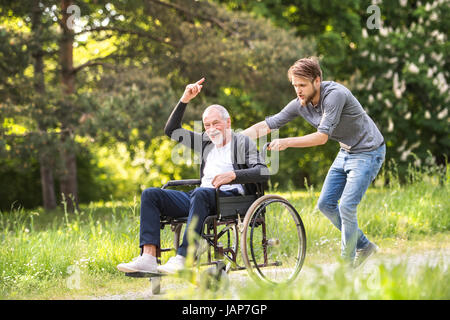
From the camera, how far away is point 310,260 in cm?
516

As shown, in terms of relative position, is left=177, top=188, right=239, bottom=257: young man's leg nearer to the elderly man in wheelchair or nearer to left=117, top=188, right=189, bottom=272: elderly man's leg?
the elderly man in wheelchair

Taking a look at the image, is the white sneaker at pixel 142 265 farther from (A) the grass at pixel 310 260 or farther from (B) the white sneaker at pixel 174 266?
(A) the grass at pixel 310 260

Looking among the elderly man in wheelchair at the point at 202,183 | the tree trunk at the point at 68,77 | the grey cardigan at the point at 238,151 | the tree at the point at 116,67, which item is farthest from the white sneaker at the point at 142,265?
the tree trunk at the point at 68,77

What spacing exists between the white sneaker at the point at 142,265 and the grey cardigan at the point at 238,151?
0.70m

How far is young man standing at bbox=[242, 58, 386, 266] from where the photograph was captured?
13.0ft

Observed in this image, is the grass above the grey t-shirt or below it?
below

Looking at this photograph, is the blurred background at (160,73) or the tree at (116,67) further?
the blurred background at (160,73)

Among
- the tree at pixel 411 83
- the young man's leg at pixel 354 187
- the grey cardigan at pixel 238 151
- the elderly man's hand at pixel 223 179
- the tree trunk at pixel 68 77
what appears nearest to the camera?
the elderly man's hand at pixel 223 179

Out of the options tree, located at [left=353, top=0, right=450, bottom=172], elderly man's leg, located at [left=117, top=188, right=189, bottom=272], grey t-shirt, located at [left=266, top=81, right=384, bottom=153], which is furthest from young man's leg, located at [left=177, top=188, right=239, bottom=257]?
tree, located at [left=353, top=0, right=450, bottom=172]

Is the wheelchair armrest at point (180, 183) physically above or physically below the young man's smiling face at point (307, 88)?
below

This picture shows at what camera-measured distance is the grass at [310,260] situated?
2.85m

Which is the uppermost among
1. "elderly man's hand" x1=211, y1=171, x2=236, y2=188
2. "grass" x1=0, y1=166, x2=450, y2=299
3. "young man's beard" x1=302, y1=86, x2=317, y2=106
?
"young man's beard" x1=302, y1=86, x2=317, y2=106

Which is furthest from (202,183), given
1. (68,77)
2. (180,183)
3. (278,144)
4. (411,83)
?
(411,83)

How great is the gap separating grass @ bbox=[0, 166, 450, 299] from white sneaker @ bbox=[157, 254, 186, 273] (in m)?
0.16
